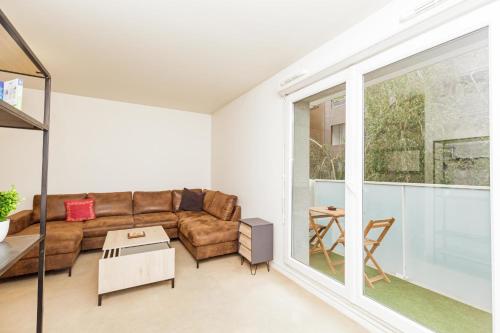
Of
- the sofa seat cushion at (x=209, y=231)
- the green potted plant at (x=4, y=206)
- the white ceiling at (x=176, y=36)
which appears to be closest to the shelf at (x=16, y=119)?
the green potted plant at (x=4, y=206)

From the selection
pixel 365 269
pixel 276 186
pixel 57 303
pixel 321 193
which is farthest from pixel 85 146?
pixel 365 269

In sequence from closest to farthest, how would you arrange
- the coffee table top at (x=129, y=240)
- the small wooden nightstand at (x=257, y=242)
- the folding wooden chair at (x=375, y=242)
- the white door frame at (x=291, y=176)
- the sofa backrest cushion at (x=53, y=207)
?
the folding wooden chair at (x=375, y=242), the white door frame at (x=291, y=176), the coffee table top at (x=129, y=240), the small wooden nightstand at (x=257, y=242), the sofa backrest cushion at (x=53, y=207)

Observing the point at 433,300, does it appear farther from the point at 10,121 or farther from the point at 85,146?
the point at 85,146

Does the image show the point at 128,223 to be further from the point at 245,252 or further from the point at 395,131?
the point at 395,131

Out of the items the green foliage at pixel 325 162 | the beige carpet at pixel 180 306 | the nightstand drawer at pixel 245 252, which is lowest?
the beige carpet at pixel 180 306

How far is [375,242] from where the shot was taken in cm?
219

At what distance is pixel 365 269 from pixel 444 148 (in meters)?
1.21

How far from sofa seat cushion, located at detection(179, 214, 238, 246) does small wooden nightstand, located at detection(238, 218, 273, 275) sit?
11.2 inches

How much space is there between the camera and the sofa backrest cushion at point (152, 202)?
455cm

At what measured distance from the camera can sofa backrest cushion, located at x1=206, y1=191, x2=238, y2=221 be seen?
3.89 metres

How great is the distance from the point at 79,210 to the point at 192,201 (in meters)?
1.86

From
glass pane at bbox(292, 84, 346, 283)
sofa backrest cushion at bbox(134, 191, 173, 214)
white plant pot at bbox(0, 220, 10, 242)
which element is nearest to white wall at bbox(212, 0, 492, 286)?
glass pane at bbox(292, 84, 346, 283)

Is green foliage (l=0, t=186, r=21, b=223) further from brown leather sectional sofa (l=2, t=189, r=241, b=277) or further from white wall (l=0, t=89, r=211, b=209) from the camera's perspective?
white wall (l=0, t=89, r=211, b=209)

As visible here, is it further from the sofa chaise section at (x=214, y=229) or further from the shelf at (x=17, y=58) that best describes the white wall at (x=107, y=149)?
the shelf at (x=17, y=58)
